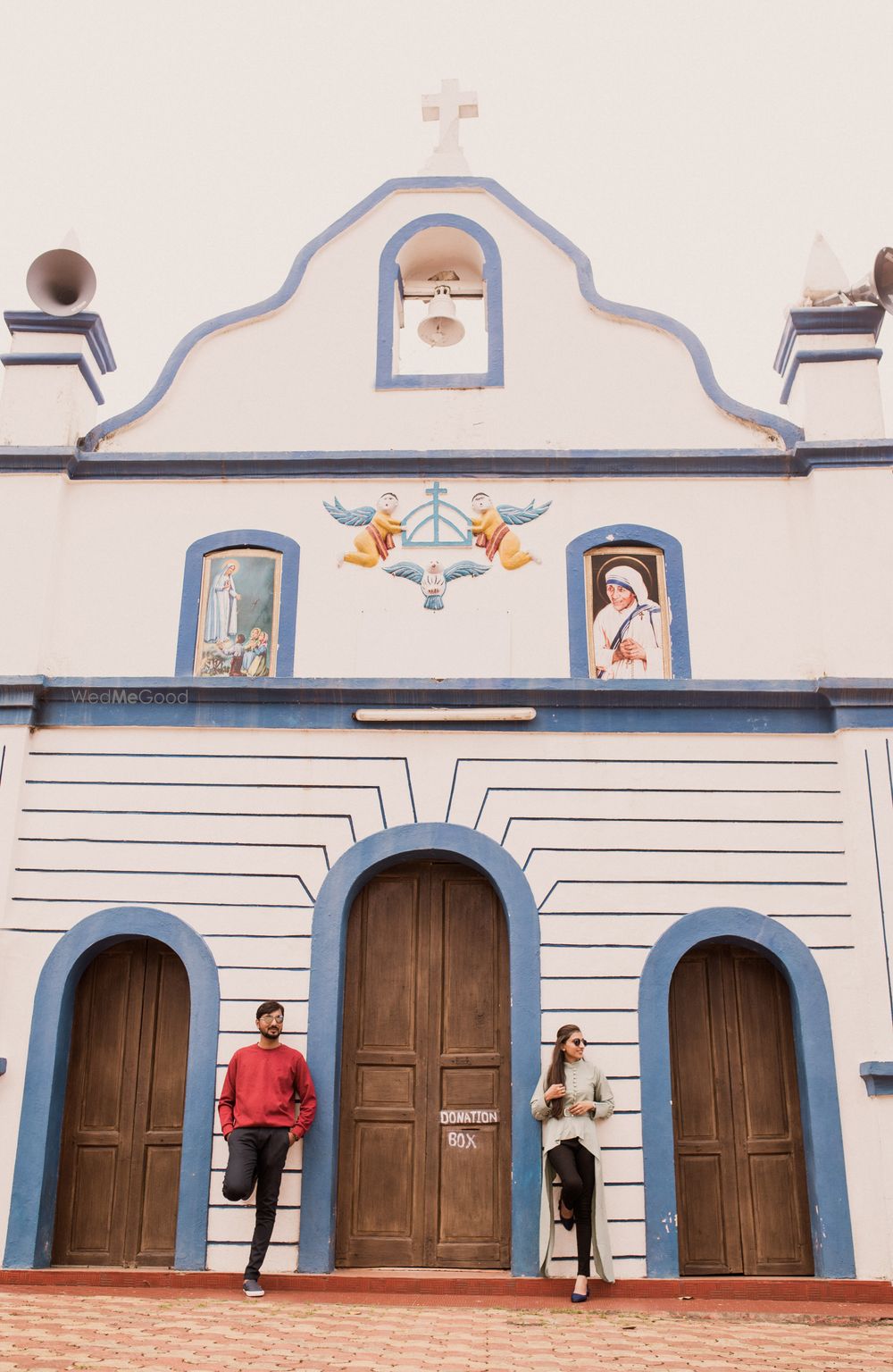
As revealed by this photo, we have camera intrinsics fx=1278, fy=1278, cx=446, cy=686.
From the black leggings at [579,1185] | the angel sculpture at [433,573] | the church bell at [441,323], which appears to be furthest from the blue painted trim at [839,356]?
the black leggings at [579,1185]

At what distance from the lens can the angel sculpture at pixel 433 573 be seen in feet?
35.6

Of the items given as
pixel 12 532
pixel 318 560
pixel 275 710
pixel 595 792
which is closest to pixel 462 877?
pixel 595 792

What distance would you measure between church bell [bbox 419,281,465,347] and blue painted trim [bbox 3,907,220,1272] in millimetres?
6000

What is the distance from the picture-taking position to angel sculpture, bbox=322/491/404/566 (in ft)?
35.9

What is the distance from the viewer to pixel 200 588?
35.8 ft

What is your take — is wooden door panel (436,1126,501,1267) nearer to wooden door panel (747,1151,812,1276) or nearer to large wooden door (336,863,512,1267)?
large wooden door (336,863,512,1267)

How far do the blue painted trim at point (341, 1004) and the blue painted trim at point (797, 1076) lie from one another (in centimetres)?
85

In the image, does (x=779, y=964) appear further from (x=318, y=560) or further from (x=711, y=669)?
(x=318, y=560)

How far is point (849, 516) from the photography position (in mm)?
10750

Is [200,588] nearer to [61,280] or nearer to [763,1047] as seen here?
[61,280]

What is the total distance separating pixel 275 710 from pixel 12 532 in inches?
111

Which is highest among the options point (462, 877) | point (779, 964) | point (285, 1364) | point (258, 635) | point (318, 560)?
point (318, 560)

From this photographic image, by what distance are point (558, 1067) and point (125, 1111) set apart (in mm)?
3460

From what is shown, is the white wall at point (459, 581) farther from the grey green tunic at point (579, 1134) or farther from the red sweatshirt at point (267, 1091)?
the grey green tunic at point (579, 1134)
